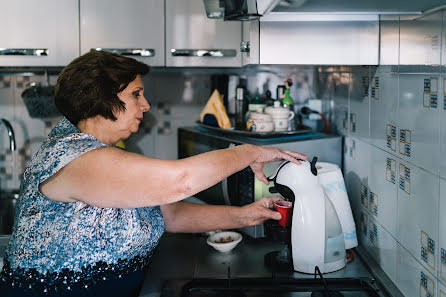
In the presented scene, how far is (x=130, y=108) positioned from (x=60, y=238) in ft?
1.30

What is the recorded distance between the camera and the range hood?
999 millimetres

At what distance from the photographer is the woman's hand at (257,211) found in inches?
63.6

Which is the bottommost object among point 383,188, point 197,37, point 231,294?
point 231,294

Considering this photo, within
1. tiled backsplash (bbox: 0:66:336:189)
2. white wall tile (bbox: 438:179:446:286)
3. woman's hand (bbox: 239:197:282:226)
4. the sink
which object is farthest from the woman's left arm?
the sink

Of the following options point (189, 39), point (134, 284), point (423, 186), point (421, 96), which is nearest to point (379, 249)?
point (423, 186)

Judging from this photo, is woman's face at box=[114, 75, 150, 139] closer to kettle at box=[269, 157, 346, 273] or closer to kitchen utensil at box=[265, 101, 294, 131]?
kettle at box=[269, 157, 346, 273]

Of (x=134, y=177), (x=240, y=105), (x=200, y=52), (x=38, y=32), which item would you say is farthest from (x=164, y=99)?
(x=134, y=177)

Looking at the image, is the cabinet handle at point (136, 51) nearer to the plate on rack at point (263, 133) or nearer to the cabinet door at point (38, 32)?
the cabinet door at point (38, 32)

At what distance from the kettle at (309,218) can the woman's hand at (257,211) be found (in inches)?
5.2

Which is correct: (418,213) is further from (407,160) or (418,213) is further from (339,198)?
(339,198)

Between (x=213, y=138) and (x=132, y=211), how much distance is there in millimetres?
684

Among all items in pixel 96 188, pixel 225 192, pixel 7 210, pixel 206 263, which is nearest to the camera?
pixel 96 188

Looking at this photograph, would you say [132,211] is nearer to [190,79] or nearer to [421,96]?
[421,96]

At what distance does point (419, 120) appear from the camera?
4.00 ft
